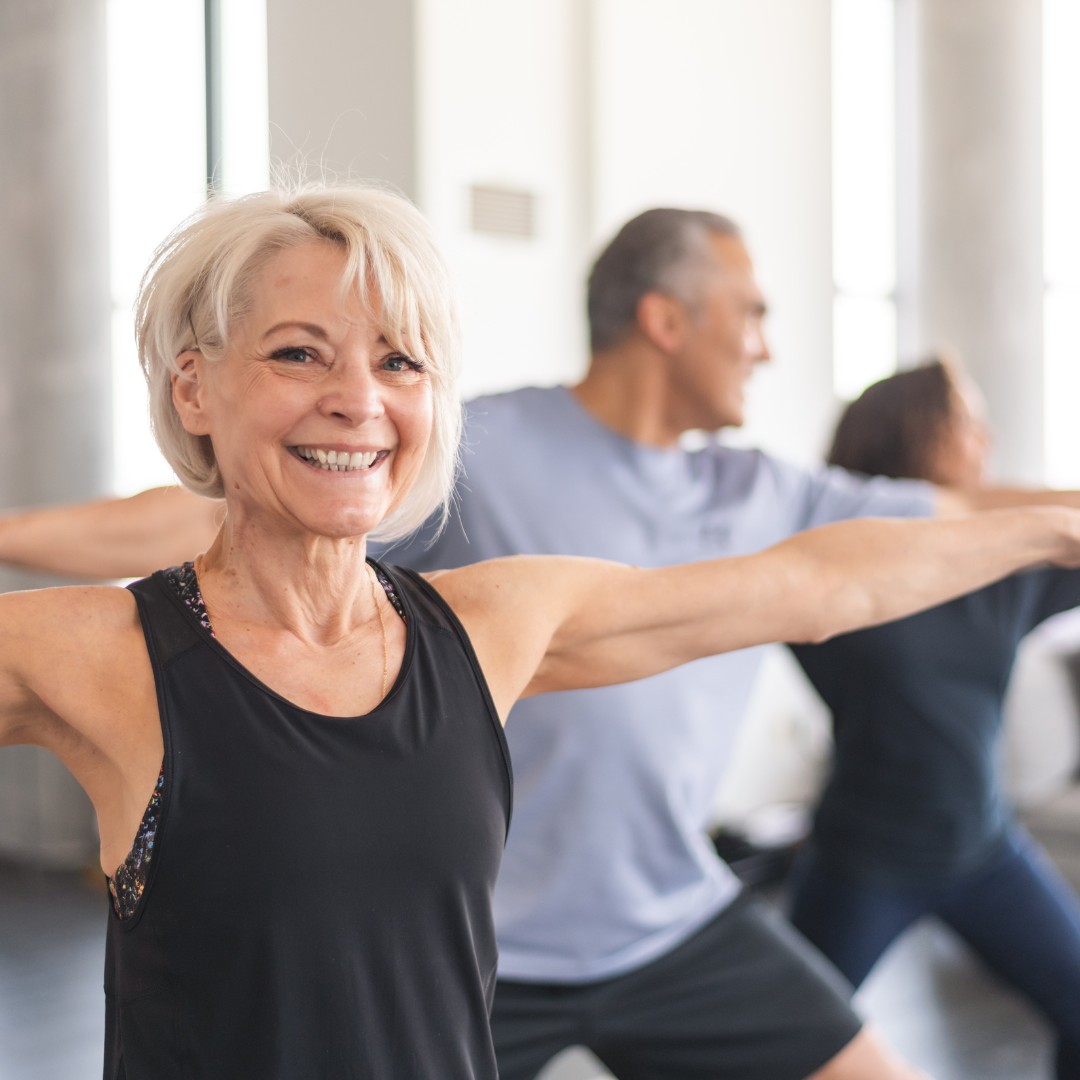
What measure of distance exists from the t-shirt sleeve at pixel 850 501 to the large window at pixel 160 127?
2826 mm

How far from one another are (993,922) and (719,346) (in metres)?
0.99

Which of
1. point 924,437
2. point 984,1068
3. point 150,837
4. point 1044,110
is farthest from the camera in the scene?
point 1044,110

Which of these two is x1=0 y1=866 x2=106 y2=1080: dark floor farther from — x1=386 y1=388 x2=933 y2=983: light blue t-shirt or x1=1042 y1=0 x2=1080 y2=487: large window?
x1=1042 y1=0 x2=1080 y2=487: large window

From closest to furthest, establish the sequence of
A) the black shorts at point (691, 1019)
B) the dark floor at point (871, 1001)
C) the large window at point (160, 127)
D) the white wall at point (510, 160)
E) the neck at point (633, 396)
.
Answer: the black shorts at point (691, 1019), the neck at point (633, 396), the dark floor at point (871, 1001), the white wall at point (510, 160), the large window at point (160, 127)

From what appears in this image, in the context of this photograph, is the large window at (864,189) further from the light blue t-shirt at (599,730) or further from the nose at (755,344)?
the light blue t-shirt at (599,730)

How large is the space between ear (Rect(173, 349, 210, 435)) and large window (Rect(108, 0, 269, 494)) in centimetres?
342

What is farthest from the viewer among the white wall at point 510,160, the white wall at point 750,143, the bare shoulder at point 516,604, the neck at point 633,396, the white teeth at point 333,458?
the white wall at point 750,143

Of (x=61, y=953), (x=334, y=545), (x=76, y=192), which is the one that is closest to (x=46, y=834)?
(x=61, y=953)

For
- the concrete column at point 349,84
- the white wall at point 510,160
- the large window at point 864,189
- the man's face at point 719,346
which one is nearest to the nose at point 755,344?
the man's face at point 719,346

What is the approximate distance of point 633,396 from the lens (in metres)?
2.12

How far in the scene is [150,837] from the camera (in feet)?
3.61

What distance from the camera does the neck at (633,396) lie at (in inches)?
82.4

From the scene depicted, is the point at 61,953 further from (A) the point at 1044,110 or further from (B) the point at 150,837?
(A) the point at 1044,110

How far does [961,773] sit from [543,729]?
2.68 feet
